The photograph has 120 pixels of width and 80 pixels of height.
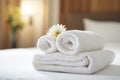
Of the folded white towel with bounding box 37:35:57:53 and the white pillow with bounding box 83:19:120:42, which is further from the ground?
the folded white towel with bounding box 37:35:57:53

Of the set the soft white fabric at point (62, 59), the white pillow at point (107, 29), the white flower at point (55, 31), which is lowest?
the white pillow at point (107, 29)

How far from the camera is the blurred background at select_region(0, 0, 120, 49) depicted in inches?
141

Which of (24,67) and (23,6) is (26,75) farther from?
(23,6)

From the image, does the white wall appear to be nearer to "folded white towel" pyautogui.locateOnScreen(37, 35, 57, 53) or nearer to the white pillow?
the white pillow

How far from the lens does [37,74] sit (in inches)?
50.3

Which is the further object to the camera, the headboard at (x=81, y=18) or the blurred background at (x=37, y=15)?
the blurred background at (x=37, y=15)

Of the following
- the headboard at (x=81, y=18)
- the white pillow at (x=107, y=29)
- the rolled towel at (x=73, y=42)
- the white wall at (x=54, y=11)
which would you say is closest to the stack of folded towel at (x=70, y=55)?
the rolled towel at (x=73, y=42)

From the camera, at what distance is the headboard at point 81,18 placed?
137 inches

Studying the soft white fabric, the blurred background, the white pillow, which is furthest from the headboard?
the soft white fabric

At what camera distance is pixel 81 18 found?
353 centimetres

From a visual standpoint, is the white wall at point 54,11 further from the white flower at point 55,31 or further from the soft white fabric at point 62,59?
the soft white fabric at point 62,59

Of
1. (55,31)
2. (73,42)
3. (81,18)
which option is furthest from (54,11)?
(73,42)

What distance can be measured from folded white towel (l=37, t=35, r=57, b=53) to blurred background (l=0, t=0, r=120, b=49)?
2.08 metres

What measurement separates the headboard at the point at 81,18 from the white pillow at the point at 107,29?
22 cm
